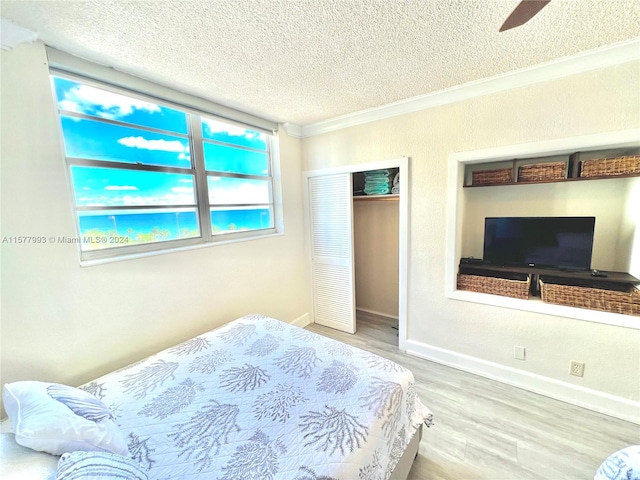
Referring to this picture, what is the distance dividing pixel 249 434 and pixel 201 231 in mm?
1708

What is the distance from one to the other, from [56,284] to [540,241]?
134 inches

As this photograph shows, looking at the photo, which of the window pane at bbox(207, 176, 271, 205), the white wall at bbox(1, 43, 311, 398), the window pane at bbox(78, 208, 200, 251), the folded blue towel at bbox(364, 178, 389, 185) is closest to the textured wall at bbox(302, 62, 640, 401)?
the folded blue towel at bbox(364, 178, 389, 185)

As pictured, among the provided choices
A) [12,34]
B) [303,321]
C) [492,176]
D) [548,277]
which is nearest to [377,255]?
[303,321]

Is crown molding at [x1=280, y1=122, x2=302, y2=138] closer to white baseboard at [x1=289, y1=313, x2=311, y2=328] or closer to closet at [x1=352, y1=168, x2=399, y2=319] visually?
closet at [x1=352, y1=168, x2=399, y2=319]

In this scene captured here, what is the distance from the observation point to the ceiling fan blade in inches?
34.6

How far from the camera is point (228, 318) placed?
2410 mm

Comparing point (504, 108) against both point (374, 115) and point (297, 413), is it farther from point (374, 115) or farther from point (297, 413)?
point (297, 413)

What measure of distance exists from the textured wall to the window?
3.92ft

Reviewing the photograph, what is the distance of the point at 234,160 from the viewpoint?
2588mm

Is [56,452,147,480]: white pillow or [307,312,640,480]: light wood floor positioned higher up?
[56,452,147,480]: white pillow

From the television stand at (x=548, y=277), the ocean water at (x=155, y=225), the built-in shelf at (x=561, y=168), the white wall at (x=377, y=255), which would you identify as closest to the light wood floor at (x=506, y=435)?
the television stand at (x=548, y=277)

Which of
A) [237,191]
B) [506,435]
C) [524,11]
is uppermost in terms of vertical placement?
[524,11]

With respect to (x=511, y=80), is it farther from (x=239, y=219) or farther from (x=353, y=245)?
(x=239, y=219)

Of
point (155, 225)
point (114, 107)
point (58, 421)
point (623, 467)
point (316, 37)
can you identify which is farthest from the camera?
point (155, 225)
